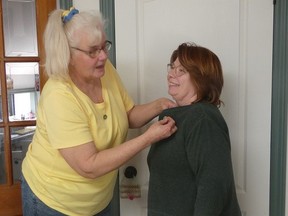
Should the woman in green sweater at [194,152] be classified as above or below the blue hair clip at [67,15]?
below

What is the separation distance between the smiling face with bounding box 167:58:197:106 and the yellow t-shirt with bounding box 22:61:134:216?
27cm

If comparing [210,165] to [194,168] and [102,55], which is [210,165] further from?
[102,55]

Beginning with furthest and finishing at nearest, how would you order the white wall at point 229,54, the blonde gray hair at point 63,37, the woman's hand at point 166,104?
1. the white wall at point 229,54
2. the woman's hand at point 166,104
3. the blonde gray hair at point 63,37

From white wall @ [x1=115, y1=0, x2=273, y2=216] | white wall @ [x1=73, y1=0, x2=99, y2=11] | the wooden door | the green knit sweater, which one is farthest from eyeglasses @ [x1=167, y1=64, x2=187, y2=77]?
the wooden door

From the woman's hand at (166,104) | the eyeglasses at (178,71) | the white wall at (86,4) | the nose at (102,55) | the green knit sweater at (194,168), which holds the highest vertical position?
the white wall at (86,4)

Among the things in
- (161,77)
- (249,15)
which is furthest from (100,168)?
(249,15)

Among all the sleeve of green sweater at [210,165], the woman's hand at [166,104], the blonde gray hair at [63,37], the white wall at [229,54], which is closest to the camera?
the sleeve of green sweater at [210,165]

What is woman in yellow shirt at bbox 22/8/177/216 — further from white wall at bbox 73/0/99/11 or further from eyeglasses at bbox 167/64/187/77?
white wall at bbox 73/0/99/11

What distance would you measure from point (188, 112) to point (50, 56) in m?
0.53

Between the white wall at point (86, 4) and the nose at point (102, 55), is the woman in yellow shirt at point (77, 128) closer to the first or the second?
the nose at point (102, 55)

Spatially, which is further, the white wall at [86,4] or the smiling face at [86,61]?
the white wall at [86,4]

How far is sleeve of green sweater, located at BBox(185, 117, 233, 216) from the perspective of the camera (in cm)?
99

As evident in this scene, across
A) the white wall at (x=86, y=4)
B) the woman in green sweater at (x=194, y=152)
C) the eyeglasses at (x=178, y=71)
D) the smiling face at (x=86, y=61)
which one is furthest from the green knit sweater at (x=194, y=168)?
the white wall at (x=86, y=4)

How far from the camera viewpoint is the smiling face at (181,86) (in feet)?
3.69
